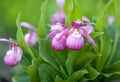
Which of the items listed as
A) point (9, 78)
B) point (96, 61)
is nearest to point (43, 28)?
point (96, 61)

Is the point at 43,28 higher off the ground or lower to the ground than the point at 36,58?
higher

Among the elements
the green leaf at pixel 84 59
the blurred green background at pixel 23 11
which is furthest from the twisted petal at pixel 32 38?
the blurred green background at pixel 23 11

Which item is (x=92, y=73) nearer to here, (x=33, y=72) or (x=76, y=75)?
(x=76, y=75)

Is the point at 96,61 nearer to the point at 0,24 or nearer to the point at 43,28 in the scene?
the point at 43,28

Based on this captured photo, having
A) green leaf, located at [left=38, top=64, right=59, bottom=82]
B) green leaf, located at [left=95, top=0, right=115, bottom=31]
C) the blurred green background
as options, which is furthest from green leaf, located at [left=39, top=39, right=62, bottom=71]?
the blurred green background

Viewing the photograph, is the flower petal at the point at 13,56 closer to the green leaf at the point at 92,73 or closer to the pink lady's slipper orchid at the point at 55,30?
the pink lady's slipper orchid at the point at 55,30

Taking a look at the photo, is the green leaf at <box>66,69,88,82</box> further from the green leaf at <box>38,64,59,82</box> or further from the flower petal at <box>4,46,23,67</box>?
the flower petal at <box>4,46,23,67</box>

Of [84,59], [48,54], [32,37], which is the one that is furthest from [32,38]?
[84,59]
